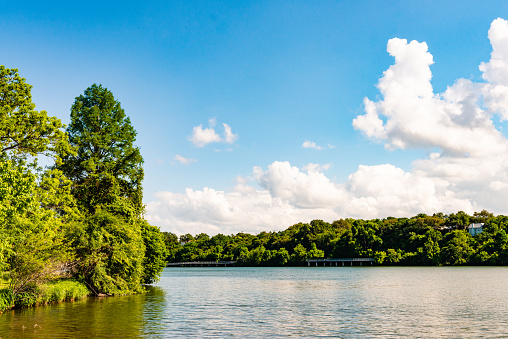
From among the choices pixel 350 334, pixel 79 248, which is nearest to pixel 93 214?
pixel 79 248

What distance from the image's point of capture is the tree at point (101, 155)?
49.7 meters

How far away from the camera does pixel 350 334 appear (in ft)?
90.0

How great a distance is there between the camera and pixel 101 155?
50.7 metres

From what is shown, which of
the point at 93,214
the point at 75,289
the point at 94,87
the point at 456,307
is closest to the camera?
the point at 456,307

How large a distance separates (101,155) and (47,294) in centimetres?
1638

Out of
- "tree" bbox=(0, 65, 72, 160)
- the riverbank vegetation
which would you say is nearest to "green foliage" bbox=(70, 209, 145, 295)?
the riverbank vegetation

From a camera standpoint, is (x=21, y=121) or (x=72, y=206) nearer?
(x=21, y=121)

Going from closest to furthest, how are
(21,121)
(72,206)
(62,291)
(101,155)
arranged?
(21,121)
(62,291)
(72,206)
(101,155)

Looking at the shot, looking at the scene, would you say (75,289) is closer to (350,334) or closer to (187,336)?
(187,336)

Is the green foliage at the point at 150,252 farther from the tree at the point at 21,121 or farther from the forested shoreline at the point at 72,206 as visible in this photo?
the tree at the point at 21,121

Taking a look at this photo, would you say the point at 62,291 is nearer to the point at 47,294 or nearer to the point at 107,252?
the point at 47,294

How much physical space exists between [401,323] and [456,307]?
39.6 feet

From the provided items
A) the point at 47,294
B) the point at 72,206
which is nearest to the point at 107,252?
the point at 72,206

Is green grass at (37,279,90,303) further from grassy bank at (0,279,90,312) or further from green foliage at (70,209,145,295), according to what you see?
green foliage at (70,209,145,295)
